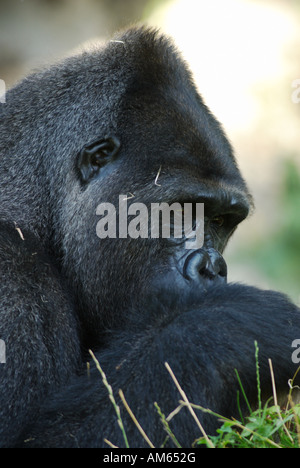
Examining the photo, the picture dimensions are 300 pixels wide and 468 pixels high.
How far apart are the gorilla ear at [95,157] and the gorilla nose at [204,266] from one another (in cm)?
74

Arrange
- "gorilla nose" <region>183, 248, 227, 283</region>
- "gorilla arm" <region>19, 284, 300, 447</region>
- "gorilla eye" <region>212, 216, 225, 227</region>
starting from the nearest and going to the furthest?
1. "gorilla arm" <region>19, 284, 300, 447</region>
2. "gorilla nose" <region>183, 248, 227, 283</region>
3. "gorilla eye" <region>212, 216, 225, 227</region>

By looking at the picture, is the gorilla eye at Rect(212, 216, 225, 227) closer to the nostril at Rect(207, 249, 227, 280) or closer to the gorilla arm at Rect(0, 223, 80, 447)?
the nostril at Rect(207, 249, 227, 280)

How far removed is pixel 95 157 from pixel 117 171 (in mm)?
166

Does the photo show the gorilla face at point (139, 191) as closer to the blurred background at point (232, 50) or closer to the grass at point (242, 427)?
the grass at point (242, 427)

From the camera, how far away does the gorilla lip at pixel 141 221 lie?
3.99m

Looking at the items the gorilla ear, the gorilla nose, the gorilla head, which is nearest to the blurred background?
the gorilla head

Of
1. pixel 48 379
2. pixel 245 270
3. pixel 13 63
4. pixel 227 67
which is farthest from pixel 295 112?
pixel 48 379

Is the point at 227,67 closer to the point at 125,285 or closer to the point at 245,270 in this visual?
the point at 245,270

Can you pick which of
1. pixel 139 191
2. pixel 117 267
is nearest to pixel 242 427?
pixel 117 267

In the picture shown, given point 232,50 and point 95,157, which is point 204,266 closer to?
point 95,157

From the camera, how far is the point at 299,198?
10.9 m

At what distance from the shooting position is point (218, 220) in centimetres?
448

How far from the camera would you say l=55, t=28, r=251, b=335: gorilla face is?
4012 mm

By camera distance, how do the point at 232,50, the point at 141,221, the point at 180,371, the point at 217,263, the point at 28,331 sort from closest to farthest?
the point at 180,371 < the point at 28,331 < the point at 141,221 < the point at 217,263 < the point at 232,50
